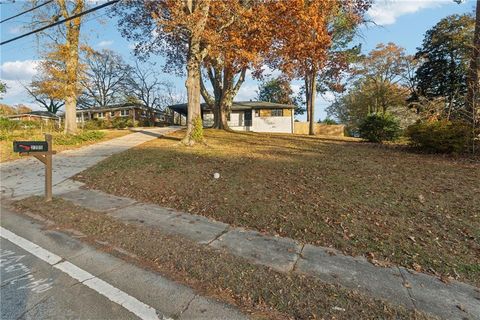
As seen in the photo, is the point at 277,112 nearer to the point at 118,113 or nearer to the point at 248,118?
the point at 248,118

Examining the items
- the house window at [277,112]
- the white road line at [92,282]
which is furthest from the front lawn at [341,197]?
the house window at [277,112]

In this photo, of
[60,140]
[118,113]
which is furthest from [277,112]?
[60,140]

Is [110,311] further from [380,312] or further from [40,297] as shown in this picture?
[380,312]

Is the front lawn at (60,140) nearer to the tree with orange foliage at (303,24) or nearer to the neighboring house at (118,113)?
the tree with orange foliage at (303,24)

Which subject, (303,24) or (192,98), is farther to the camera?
(303,24)

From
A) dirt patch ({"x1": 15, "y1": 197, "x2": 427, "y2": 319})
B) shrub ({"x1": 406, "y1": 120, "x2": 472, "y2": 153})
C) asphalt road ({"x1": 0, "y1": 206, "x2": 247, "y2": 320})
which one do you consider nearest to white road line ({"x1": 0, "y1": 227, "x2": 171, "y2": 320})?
asphalt road ({"x1": 0, "y1": 206, "x2": 247, "y2": 320})

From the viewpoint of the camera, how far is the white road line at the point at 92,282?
239 centimetres

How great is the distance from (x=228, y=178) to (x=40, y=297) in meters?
4.45

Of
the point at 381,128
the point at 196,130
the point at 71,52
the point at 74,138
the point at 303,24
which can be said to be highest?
the point at 303,24

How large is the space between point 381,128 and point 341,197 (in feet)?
31.5

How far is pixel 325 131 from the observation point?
101ft

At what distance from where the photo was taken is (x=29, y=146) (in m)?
5.12

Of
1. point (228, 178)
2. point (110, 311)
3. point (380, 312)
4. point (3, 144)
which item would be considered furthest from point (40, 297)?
point (3, 144)

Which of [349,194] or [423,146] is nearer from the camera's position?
[349,194]
